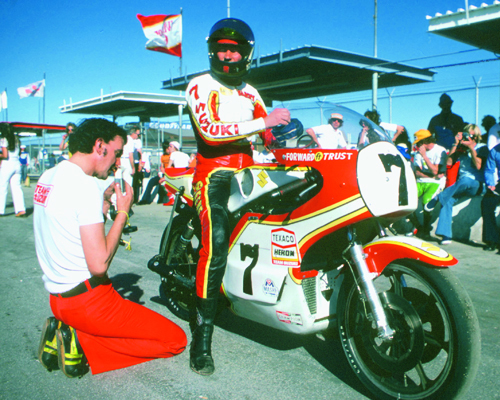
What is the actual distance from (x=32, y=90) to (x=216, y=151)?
2779 cm

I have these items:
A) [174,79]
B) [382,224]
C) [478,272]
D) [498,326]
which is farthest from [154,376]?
[174,79]

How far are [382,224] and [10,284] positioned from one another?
3903 mm

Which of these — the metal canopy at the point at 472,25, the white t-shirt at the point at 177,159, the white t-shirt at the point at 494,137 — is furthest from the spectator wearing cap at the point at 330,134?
the white t-shirt at the point at 177,159

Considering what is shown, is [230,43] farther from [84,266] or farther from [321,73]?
[321,73]

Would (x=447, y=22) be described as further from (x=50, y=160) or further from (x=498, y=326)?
(x=50, y=160)

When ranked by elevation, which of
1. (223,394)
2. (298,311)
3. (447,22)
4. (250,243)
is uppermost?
(447,22)

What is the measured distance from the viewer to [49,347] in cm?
259

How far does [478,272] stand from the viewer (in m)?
4.88

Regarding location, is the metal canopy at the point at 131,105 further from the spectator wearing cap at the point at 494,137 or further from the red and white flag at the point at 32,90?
the spectator wearing cap at the point at 494,137

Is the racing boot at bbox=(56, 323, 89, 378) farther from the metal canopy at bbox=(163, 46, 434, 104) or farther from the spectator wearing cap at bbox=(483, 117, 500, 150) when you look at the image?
the metal canopy at bbox=(163, 46, 434, 104)

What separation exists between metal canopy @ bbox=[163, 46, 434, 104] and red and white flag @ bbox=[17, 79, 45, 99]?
13.7 m

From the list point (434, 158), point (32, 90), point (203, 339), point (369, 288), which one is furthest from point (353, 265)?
point (32, 90)

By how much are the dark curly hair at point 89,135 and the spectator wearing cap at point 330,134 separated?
1238 millimetres

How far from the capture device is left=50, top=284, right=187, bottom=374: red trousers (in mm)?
2557
